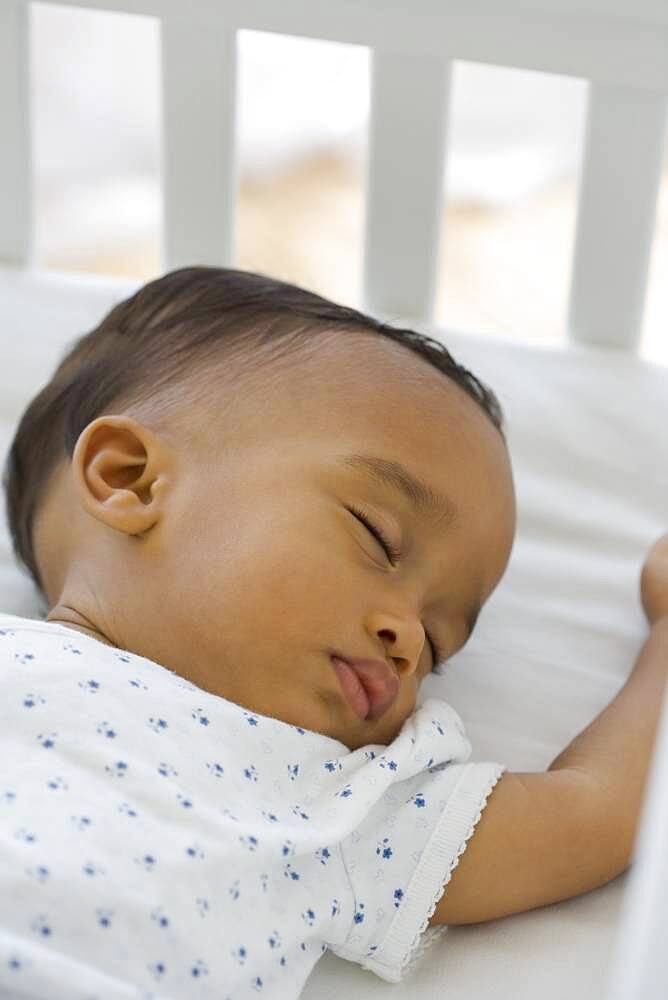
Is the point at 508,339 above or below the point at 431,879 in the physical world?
above

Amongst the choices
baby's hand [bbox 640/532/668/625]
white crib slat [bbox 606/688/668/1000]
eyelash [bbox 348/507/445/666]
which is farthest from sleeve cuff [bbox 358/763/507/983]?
white crib slat [bbox 606/688/668/1000]

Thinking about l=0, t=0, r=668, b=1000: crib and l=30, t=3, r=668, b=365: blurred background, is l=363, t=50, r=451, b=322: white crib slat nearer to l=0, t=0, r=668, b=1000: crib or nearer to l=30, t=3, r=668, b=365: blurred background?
l=0, t=0, r=668, b=1000: crib

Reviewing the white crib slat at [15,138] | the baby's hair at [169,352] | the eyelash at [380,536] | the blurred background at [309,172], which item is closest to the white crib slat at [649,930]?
the eyelash at [380,536]

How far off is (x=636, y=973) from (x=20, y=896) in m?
0.36

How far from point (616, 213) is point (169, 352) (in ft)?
1.44

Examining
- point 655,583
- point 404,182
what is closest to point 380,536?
point 655,583

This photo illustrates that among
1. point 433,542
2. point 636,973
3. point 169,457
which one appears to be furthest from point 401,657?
point 636,973

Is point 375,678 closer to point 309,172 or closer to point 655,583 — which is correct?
point 655,583

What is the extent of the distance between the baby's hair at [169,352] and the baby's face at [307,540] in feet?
0.08

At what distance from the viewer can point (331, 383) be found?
3.06 feet

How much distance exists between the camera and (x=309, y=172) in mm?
2607

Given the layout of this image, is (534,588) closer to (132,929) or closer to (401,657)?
(401,657)

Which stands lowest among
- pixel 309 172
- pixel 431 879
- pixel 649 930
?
pixel 431 879

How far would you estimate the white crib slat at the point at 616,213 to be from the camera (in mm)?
1171
